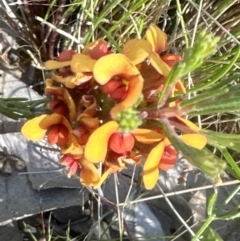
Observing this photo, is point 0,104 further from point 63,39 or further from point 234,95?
point 234,95

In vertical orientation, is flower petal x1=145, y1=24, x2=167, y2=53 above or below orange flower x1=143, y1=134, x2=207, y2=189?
above

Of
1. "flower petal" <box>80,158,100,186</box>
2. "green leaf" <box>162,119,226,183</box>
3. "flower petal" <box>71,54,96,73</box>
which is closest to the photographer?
"green leaf" <box>162,119,226,183</box>

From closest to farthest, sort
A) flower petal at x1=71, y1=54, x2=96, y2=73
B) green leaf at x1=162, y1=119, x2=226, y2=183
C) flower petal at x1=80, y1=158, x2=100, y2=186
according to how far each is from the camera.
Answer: green leaf at x1=162, y1=119, x2=226, y2=183 → flower petal at x1=71, y1=54, x2=96, y2=73 → flower petal at x1=80, y1=158, x2=100, y2=186

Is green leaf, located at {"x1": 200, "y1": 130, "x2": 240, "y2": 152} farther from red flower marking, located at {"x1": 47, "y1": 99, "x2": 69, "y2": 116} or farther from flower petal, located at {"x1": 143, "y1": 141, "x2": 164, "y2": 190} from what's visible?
red flower marking, located at {"x1": 47, "y1": 99, "x2": 69, "y2": 116}

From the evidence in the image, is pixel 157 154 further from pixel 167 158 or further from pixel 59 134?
pixel 59 134

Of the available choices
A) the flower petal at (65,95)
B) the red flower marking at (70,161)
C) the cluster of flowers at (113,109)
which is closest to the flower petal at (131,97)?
the cluster of flowers at (113,109)

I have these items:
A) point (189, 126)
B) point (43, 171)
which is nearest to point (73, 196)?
point (43, 171)

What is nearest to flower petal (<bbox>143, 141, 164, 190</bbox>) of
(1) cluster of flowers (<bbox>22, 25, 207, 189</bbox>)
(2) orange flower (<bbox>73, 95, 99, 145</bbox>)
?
(1) cluster of flowers (<bbox>22, 25, 207, 189</bbox>)

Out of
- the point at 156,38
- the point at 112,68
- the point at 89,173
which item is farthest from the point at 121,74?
the point at 89,173
